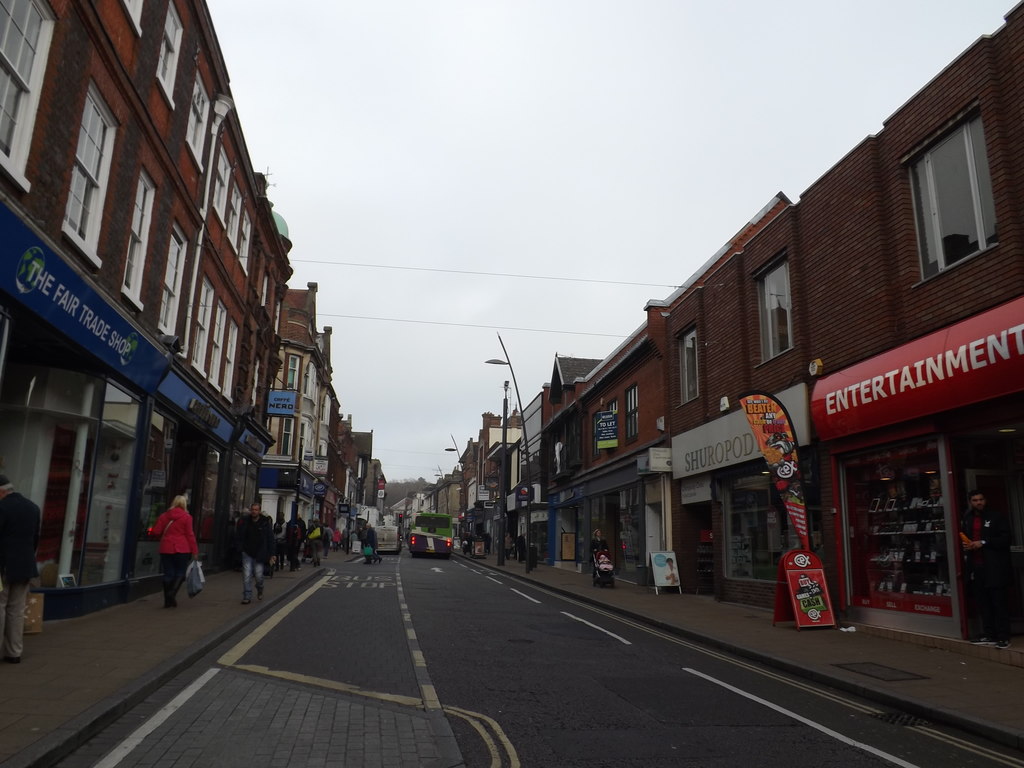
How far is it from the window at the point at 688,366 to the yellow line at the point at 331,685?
14.5 metres

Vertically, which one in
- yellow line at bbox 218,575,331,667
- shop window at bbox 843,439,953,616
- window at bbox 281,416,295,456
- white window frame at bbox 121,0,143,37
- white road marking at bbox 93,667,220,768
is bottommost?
white road marking at bbox 93,667,220,768

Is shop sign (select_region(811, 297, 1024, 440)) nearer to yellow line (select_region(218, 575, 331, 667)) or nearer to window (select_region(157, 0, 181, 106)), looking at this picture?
yellow line (select_region(218, 575, 331, 667))

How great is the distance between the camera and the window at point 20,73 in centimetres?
862

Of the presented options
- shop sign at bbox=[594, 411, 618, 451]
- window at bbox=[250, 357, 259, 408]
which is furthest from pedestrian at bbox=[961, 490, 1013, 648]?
window at bbox=[250, 357, 259, 408]

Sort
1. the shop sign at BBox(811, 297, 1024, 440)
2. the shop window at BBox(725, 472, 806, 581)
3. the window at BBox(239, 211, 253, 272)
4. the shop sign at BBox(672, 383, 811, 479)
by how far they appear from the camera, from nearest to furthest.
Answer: the shop sign at BBox(811, 297, 1024, 440) < the shop sign at BBox(672, 383, 811, 479) < the shop window at BBox(725, 472, 806, 581) < the window at BBox(239, 211, 253, 272)

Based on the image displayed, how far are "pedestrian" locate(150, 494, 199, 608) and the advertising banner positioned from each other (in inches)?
378

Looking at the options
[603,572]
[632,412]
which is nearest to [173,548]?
[603,572]

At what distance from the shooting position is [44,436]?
1094cm

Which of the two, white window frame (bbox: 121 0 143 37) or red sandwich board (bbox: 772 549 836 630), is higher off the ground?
white window frame (bbox: 121 0 143 37)

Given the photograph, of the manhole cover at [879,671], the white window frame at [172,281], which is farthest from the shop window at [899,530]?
the white window frame at [172,281]

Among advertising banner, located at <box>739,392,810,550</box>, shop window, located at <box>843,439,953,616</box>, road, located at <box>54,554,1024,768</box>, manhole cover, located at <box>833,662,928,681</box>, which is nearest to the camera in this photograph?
road, located at <box>54,554,1024,768</box>

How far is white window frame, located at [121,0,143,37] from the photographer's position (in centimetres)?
1182

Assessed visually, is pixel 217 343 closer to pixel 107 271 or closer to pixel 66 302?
pixel 107 271

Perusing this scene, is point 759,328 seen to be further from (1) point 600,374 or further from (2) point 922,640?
(1) point 600,374
